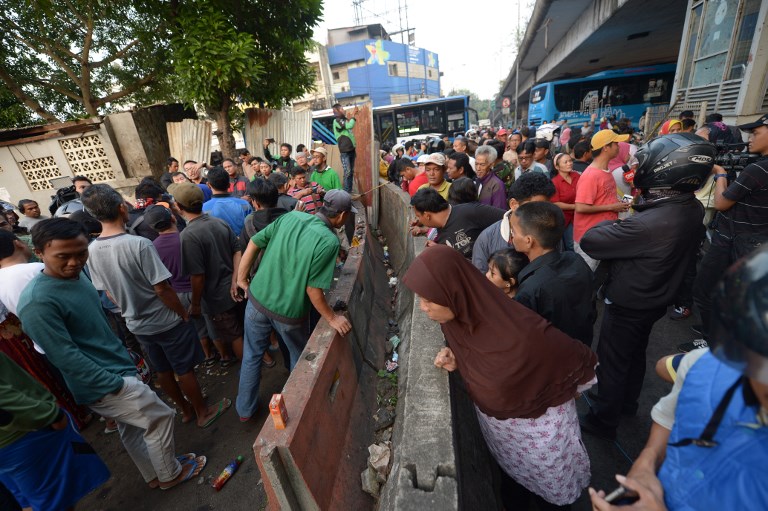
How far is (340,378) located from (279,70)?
370 inches

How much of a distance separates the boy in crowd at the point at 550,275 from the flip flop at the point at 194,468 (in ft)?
10.2

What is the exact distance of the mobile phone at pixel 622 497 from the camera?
40.3 inches

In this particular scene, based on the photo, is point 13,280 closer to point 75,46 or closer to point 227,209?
point 227,209

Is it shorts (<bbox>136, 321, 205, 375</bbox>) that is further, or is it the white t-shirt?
shorts (<bbox>136, 321, 205, 375</bbox>)

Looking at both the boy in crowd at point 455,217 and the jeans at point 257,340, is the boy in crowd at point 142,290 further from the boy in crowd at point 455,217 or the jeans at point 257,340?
the boy in crowd at point 455,217

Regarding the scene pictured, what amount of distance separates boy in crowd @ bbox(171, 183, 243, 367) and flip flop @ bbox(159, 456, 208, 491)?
1.32 metres

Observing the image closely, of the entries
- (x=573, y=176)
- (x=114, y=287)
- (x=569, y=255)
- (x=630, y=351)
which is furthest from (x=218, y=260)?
(x=573, y=176)

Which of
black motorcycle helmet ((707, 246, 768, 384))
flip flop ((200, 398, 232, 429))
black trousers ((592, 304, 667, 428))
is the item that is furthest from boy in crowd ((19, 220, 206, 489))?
black trousers ((592, 304, 667, 428))

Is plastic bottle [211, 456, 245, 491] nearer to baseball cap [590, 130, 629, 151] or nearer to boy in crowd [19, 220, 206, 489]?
boy in crowd [19, 220, 206, 489]

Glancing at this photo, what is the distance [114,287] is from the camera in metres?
2.83

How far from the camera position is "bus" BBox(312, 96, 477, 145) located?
18562 millimetres

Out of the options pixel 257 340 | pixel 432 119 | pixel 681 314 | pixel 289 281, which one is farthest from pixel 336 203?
pixel 432 119

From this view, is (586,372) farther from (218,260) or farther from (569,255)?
(218,260)

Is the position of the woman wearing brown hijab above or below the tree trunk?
below
